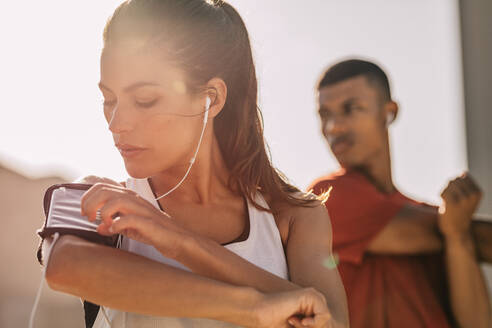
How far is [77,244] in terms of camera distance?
43.3 inches

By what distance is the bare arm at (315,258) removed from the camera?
135 cm

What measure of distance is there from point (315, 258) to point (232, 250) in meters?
0.20

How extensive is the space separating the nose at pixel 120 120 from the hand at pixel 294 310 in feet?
1.58

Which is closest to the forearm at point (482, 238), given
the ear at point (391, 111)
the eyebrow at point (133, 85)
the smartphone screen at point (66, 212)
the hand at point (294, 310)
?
the ear at point (391, 111)

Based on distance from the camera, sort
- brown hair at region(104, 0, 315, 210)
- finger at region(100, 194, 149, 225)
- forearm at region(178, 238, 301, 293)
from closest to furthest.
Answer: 1. finger at region(100, 194, 149, 225)
2. forearm at region(178, 238, 301, 293)
3. brown hair at region(104, 0, 315, 210)

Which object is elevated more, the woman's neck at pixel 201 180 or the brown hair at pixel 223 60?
the brown hair at pixel 223 60

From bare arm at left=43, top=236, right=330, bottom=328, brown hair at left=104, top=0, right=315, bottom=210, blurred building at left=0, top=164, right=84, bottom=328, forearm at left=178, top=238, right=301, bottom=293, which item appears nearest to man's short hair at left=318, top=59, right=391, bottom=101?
brown hair at left=104, top=0, right=315, bottom=210

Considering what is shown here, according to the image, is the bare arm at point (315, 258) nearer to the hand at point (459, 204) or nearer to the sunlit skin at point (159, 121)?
the sunlit skin at point (159, 121)

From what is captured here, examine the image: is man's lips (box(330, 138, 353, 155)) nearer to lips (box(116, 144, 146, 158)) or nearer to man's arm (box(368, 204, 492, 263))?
man's arm (box(368, 204, 492, 263))

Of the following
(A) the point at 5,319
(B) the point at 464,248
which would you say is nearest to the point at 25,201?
(A) the point at 5,319

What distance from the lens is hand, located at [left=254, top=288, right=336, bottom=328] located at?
118 cm

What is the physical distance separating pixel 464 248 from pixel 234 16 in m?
1.16

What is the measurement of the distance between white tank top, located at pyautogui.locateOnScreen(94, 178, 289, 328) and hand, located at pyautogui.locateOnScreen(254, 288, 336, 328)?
0.18 m

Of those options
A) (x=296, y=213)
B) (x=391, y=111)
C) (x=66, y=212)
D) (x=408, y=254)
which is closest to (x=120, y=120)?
(x=66, y=212)
